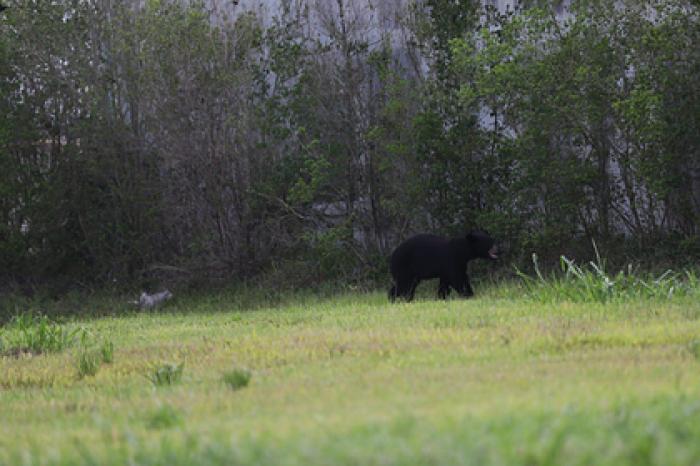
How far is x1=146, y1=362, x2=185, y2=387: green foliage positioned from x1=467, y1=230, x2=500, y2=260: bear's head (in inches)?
262

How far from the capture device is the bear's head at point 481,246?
13.4 m

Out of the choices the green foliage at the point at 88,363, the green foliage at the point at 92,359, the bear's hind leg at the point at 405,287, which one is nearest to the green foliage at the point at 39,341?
the green foliage at the point at 92,359

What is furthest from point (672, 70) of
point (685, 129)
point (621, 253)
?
point (621, 253)

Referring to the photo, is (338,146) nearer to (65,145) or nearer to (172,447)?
(65,145)

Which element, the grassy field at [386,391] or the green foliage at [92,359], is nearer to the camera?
the grassy field at [386,391]

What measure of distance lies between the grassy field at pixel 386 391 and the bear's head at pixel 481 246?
81.2 inches

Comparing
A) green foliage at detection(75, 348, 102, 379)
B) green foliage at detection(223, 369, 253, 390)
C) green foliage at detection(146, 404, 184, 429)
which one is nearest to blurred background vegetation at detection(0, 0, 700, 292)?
green foliage at detection(75, 348, 102, 379)

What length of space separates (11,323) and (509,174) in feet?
23.1

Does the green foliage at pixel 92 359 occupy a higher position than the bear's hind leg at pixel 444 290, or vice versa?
the green foliage at pixel 92 359

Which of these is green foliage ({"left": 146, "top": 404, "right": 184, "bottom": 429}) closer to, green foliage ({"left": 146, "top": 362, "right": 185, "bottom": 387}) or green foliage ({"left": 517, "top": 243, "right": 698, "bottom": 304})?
green foliage ({"left": 146, "top": 362, "right": 185, "bottom": 387})

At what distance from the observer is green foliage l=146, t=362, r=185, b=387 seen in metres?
7.00

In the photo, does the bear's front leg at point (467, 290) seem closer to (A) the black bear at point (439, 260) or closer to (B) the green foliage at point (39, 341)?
(A) the black bear at point (439, 260)

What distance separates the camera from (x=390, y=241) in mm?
16500

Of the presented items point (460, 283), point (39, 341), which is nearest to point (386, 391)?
point (39, 341)
